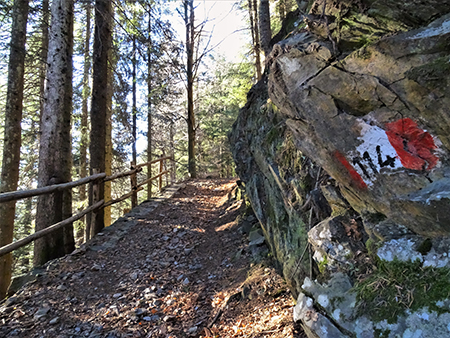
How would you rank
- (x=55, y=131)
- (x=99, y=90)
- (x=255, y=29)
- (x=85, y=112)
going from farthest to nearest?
(x=255, y=29) → (x=85, y=112) → (x=99, y=90) → (x=55, y=131)

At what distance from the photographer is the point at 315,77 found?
2.77m

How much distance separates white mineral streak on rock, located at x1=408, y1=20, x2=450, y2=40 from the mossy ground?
69.9 inches

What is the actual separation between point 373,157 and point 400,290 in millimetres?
1090

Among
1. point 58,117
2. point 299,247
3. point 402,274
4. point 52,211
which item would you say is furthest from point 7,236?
point 402,274

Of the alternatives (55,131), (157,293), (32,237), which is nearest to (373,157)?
(157,293)

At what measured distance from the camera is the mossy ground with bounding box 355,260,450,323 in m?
1.85

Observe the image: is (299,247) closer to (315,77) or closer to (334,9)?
(315,77)

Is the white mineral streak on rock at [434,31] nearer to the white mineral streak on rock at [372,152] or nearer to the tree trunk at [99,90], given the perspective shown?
the white mineral streak on rock at [372,152]

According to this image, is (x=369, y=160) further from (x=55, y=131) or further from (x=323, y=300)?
(x=55, y=131)

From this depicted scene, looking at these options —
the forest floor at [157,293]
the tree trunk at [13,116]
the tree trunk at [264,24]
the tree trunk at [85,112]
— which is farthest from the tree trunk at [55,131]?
the tree trunk at [85,112]

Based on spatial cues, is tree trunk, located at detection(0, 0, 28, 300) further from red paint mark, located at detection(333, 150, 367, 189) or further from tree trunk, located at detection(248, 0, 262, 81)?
tree trunk, located at detection(248, 0, 262, 81)

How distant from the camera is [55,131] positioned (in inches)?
216

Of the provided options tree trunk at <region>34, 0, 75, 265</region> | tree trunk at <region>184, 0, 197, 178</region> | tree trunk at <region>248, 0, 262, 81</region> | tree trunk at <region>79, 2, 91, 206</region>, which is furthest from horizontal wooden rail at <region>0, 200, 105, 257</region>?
tree trunk at <region>248, 0, 262, 81</region>

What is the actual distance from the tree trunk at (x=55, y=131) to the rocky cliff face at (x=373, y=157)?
14.9 ft
